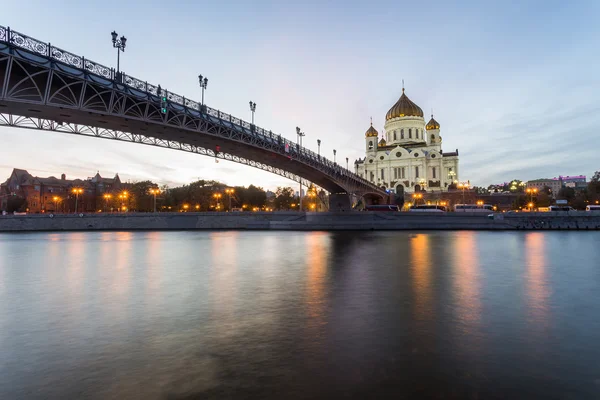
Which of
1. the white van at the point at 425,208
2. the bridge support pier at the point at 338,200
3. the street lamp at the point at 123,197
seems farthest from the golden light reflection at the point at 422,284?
the street lamp at the point at 123,197

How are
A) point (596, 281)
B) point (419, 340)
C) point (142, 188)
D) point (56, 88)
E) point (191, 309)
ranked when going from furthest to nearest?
point (142, 188), point (56, 88), point (596, 281), point (191, 309), point (419, 340)

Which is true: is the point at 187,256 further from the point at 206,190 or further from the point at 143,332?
the point at 206,190

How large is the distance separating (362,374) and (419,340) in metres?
2.22

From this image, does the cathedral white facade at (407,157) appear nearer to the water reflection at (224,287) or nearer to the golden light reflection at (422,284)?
the golden light reflection at (422,284)

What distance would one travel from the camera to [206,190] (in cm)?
10169

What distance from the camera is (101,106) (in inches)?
1099

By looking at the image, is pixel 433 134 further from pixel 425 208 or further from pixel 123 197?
pixel 123 197

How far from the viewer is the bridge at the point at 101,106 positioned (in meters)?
22.3

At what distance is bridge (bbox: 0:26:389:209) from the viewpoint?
22.3 metres

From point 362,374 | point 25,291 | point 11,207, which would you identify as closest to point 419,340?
point 362,374

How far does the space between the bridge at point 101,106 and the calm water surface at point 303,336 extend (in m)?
14.7

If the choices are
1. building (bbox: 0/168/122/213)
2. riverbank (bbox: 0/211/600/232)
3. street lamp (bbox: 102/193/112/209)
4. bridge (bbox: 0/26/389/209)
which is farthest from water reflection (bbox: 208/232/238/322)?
building (bbox: 0/168/122/213)

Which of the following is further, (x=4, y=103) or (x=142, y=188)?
(x=142, y=188)

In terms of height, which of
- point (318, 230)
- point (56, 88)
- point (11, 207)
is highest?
point (56, 88)
